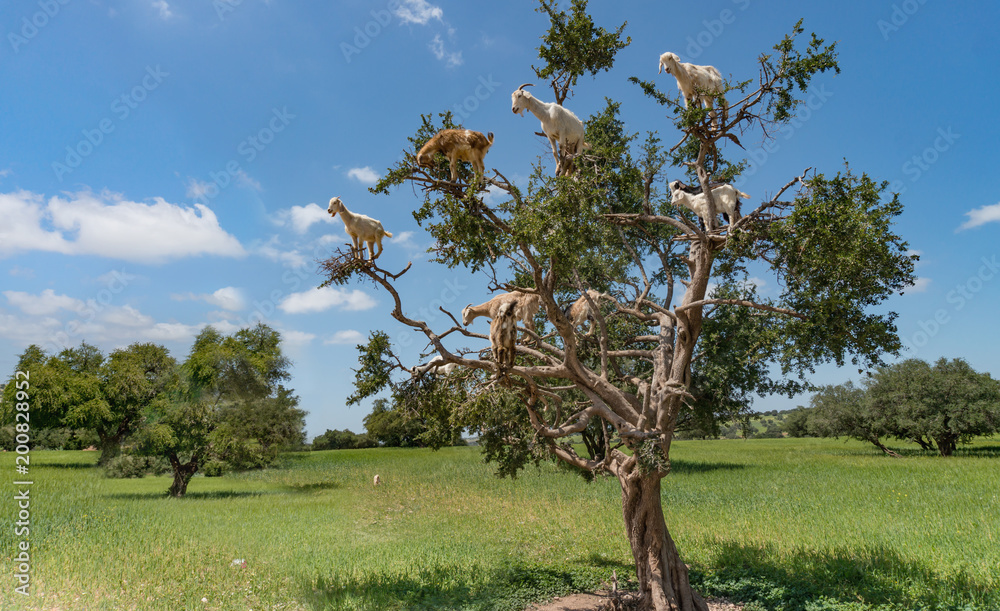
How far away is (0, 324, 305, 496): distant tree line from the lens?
74.8 ft

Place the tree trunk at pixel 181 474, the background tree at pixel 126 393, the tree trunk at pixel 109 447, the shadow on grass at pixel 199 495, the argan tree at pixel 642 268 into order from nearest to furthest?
the argan tree at pixel 642 268
the shadow on grass at pixel 199 495
the tree trunk at pixel 181 474
the background tree at pixel 126 393
the tree trunk at pixel 109 447

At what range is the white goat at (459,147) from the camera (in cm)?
653

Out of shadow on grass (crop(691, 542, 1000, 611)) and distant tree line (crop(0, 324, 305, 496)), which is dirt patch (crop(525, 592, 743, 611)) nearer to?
shadow on grass (crop(691, 542, 1000, 611))

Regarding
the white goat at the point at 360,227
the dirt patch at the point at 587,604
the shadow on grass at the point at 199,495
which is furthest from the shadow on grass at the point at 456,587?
the shadow on grass at the point at 199,495

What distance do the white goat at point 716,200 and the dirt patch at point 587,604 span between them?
247 inches

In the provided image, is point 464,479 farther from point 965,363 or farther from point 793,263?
point 965,363

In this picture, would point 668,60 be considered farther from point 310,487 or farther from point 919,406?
point 919,406

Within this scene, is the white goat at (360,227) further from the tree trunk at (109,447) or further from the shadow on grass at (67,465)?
the shadow on grass at (67,465)

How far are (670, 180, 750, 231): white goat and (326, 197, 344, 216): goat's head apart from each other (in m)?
4.91

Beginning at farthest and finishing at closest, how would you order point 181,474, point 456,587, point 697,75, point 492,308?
point 181,474 → point 456,587 → point 492,308 → point 697,75

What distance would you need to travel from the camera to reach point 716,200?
7.50 metres

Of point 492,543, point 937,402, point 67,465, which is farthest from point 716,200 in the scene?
point 67,465

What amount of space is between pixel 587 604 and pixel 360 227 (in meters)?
7.28

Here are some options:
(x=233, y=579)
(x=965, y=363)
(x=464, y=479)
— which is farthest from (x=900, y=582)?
(x=965, y=363)
